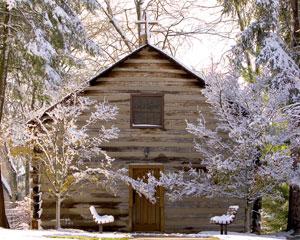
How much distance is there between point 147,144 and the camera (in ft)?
64.2

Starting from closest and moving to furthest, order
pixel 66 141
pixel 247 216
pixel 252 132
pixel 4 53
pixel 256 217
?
1. pixel 252 132
2. pixel 66 141
3. pixel 247 216
4. pixel 4 53
5. pixel 256 217

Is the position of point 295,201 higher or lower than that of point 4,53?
lower

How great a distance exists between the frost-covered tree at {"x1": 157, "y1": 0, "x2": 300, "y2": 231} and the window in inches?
62.9

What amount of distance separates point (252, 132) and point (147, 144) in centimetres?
434

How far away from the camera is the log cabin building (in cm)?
1923

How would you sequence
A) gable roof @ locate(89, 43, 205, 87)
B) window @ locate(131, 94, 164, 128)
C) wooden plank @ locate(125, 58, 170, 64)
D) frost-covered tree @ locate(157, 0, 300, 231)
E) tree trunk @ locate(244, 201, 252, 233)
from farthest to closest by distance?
wooden plank @ locate(125, 58, 170, 64) → window @ locate(131, 94, 164, 128) → gable roof @ locate(89, 43, 205, 87) → tree trunk @ locate(244, 201, 252, 233) → frost-covered tree @ locate(157, 0, 300, 231)

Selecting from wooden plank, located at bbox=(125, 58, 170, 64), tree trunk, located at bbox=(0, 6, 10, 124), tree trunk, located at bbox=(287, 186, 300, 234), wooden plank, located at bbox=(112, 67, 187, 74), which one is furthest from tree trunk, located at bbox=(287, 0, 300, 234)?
tree trunk, located at bbox=(0, 6, 10, 124)

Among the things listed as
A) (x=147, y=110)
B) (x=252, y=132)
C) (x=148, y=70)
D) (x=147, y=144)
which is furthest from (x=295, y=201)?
(x=148, y=70)

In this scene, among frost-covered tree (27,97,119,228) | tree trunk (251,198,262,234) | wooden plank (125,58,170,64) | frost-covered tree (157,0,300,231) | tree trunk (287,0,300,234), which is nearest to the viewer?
frost-covered tree (157,0,300,231)

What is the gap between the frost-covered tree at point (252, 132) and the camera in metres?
16.6

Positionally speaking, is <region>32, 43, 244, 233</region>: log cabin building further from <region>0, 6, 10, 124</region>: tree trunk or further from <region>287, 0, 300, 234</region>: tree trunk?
<region>0, 6, 10, 124</region>: tree trunk

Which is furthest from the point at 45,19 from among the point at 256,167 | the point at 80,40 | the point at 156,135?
the point at 256,167

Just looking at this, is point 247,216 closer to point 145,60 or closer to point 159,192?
point 159,192

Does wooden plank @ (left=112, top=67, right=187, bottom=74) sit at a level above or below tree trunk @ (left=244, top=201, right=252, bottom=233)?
above
